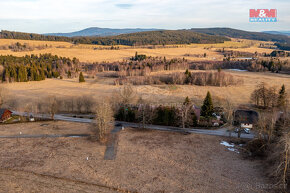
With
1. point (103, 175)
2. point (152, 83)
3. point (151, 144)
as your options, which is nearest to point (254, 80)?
point (152, 83)

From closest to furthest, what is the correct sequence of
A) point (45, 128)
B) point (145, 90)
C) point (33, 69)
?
point (45, 128)
point (145, 90)
point (33, 69)

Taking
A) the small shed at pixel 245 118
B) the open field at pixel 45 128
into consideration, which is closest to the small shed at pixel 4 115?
the open field at pixel 45 128

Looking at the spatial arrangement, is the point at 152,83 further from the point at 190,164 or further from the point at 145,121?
the point at 190,164

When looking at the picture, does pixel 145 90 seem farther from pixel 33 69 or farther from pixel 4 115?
pixel 33 69

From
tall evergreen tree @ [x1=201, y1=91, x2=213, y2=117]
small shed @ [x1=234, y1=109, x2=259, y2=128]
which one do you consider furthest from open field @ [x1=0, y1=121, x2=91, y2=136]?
small shed @ [x1=234, y1=109, x2=259, y2=128]

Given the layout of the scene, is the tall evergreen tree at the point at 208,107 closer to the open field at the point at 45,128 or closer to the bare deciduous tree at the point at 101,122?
the bare deciduous tree at the point at 101,122

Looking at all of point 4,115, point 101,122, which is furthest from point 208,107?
point 4,115
